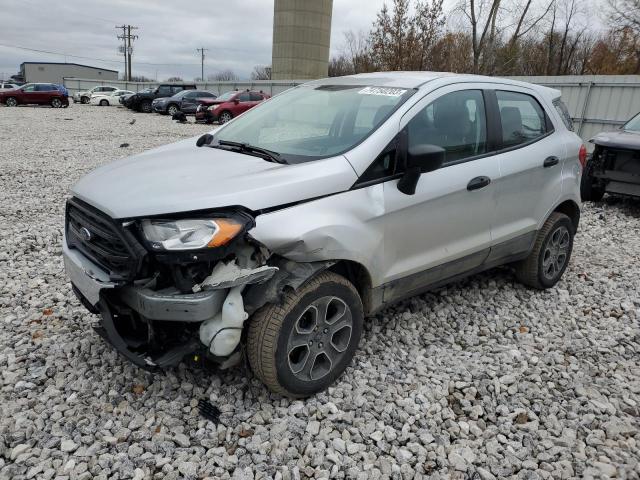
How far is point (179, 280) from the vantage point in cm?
237

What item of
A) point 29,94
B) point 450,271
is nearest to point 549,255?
point 450,271

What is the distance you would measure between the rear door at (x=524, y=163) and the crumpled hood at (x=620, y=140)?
150 inches

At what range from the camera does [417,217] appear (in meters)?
3.05

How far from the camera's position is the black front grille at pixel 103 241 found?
237 centimetres

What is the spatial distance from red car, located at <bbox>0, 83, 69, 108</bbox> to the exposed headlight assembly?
3235 centimetres

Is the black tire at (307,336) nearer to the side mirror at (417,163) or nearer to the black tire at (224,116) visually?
the side mirror at (417,163)

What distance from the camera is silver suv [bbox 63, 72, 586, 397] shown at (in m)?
2.40

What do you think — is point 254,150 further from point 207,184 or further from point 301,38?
point 301,38

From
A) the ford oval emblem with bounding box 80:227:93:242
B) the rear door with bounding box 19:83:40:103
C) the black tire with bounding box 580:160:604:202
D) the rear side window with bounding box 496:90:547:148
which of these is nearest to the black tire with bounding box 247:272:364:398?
the ford oval emblem with bounding box 80:227:93:242

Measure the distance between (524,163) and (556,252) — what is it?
3.74 ft

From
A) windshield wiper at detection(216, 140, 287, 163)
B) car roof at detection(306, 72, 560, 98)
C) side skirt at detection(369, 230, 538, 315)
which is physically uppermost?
car roof at detection(306, 72, 560, 98)

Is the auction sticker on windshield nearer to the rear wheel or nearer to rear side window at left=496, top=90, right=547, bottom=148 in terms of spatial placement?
rear side window at left=496, top=90, right=547, bottom=148

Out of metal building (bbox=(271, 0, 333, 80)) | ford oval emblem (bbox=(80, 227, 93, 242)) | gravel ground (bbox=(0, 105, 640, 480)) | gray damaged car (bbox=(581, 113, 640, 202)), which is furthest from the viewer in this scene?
metal building (bbox=(271, 0, 333, 80))

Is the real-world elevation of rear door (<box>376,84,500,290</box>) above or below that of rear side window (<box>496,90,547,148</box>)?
below
